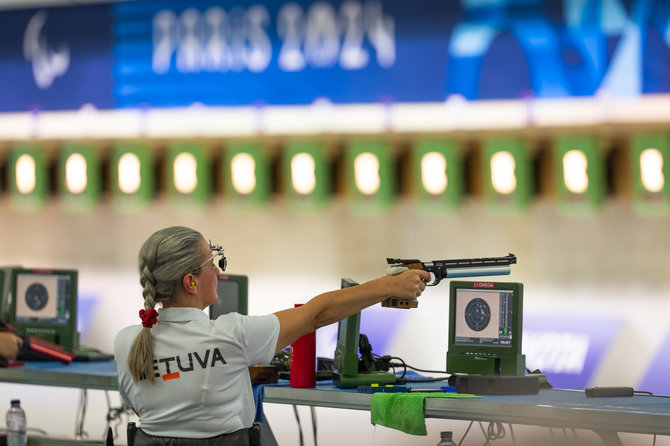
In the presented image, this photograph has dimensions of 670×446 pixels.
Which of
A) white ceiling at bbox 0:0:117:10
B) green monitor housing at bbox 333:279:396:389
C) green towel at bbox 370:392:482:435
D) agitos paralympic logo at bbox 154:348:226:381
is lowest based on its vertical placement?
green towel at bbox 370:392:482:435

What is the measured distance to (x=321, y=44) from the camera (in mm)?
4883

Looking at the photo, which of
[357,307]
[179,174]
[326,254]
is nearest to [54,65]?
[179,174]

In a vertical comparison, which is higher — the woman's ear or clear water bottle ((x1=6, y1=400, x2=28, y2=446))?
the woman's ear

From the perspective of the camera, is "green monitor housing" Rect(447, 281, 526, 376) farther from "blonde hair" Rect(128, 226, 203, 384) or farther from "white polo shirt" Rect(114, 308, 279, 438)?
"blonde hair" Rect(128, 226, 203, 384)

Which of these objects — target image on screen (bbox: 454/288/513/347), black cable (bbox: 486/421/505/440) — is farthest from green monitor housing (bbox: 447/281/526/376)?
black cable (bbox: 486/421/505/440)

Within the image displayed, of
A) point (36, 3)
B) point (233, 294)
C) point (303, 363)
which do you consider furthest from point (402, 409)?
point (36, 3)

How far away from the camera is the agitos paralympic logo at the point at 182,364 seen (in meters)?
2.16

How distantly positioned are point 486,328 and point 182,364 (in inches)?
52.8

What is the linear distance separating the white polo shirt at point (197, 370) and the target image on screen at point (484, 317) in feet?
3.69

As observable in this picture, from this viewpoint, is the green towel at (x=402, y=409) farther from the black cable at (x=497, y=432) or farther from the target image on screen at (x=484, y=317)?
the black cable at (x=497, y=432)

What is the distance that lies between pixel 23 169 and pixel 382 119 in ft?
6.97

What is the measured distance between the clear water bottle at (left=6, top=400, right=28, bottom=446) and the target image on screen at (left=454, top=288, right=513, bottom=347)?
189 cm

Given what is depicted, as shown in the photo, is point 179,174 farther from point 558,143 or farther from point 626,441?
point 626,441

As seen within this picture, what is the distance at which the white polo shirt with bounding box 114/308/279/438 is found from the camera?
2.16m
